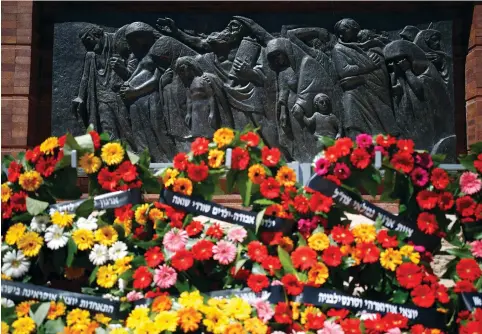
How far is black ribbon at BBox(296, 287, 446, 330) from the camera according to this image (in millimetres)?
3377

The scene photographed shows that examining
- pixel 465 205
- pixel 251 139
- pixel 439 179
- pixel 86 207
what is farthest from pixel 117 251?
pixel 465 205

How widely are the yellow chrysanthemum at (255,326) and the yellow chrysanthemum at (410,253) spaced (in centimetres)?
81

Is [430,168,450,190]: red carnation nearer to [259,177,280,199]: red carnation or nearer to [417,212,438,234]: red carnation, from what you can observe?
[417,212,438,234]: red carnation

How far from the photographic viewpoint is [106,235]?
3.66 metres

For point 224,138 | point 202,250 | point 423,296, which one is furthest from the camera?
point 224,138

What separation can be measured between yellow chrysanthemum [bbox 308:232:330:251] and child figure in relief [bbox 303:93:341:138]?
3836mm

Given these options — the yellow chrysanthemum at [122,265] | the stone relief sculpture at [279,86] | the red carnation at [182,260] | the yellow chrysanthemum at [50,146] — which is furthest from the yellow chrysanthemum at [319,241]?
the stone relief sculpture at [279,86]

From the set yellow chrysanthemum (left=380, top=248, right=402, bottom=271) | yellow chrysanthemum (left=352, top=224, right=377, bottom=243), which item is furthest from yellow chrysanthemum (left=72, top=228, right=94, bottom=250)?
yellow chrysanthemum (left=380, top=248, right=402, bottom=271)

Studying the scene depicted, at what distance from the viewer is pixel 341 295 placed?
3402mm

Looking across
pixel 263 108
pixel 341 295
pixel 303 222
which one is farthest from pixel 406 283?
pixel 263 108

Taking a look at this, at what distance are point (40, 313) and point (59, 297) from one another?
5.2 inches

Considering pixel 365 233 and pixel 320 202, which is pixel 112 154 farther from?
pixel 365 233

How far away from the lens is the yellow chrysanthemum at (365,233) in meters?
3.49

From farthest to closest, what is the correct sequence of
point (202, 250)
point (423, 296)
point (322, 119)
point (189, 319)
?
point (322, 119) → point (202, 250) → point (423, 296) → point (189, 319)
